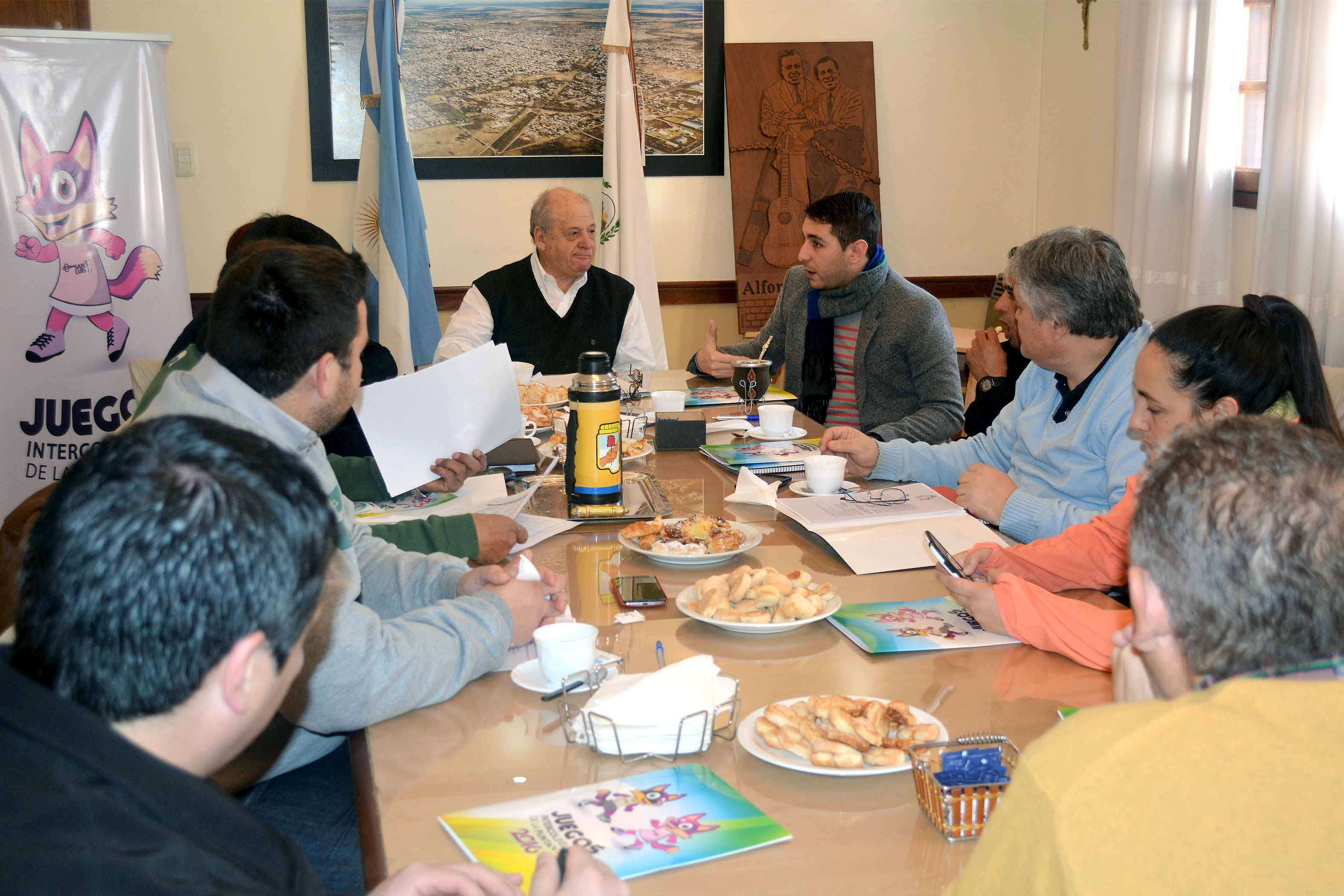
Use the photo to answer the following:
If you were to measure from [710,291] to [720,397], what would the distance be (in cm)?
208

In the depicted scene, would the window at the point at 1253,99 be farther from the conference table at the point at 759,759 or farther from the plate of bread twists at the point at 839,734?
the plate of bread twists at the point at 839,734

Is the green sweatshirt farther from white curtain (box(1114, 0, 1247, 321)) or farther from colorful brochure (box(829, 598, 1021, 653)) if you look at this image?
white curtain (box(1114, 0, 1247, 321))

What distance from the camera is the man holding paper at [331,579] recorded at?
1265 millimetres

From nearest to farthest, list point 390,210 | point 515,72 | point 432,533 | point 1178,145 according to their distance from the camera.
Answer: point 432,533
point 1178,145
point 390,210
point 515,72

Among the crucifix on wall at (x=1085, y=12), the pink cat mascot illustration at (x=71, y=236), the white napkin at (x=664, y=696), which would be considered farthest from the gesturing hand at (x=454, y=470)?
the crucifix on wall at (x=1085, y=12)

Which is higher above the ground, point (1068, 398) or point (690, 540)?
point (1068, 398)

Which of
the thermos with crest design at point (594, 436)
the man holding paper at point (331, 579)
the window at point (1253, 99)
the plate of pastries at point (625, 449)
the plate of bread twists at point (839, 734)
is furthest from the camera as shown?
the window at point (1253, 99)

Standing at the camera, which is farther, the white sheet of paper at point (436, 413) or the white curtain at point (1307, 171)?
the white curtain at point (1307, 171)

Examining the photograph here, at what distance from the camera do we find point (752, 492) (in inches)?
86.4

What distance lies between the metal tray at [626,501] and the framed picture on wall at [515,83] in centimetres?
296

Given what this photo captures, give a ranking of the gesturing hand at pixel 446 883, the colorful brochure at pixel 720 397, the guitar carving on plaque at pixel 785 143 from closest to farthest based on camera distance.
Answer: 1. the gesturing hand at pixel 446 883
2. the colorful brochure at pixel 720 397
3. the guitar carving on plaque at pixel 785 143

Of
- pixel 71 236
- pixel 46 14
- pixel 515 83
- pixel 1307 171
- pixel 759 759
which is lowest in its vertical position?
pixel 759 759

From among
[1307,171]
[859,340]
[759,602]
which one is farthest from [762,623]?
[1307,171]

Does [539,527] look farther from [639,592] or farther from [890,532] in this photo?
[890,532]
